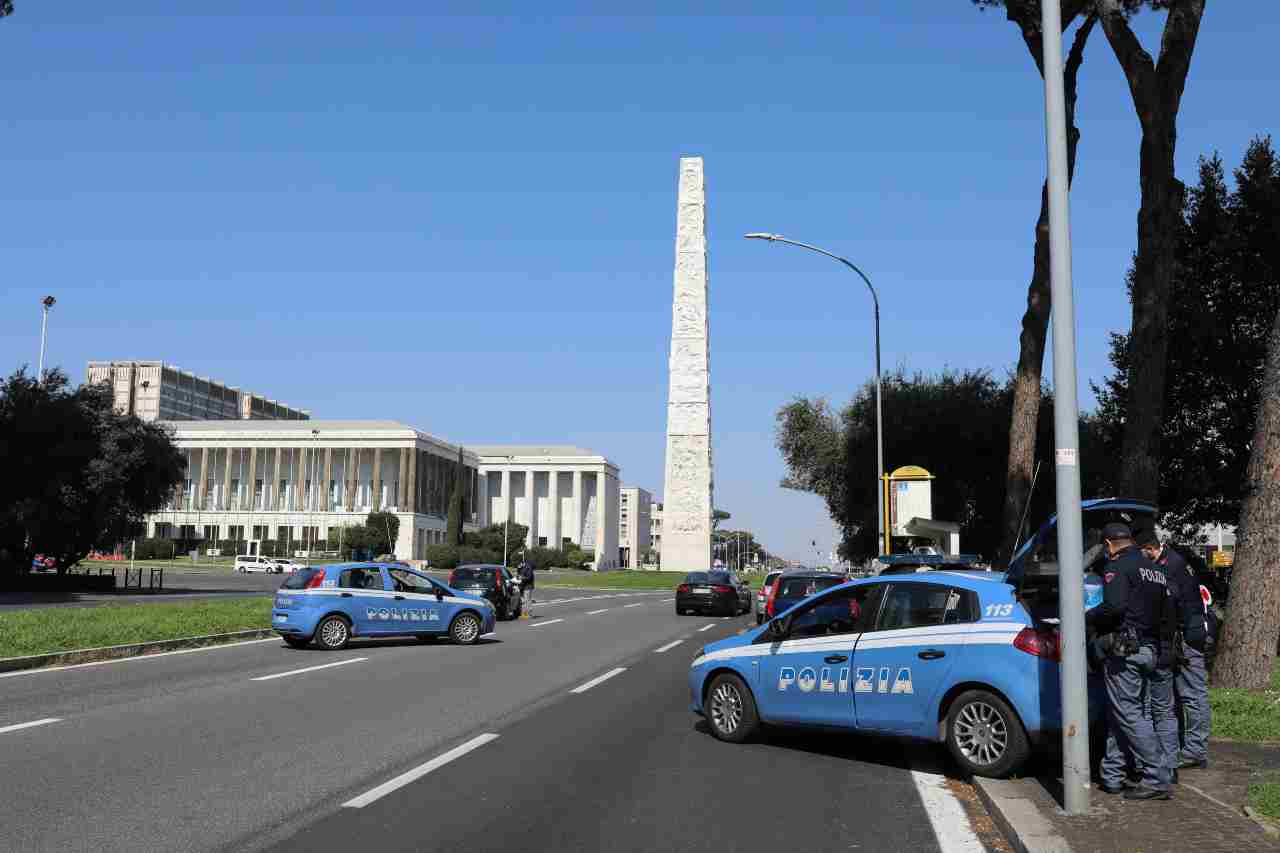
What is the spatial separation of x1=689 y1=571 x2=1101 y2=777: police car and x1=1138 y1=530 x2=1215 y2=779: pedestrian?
29.6 inches

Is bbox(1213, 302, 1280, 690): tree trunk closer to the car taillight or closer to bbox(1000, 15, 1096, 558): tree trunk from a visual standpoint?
the car taillight

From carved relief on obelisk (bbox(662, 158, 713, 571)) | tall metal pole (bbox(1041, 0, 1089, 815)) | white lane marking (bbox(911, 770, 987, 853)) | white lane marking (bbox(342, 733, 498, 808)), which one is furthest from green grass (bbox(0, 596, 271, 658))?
carved relief on obelisk (bbox(662, 158, 713, 571))

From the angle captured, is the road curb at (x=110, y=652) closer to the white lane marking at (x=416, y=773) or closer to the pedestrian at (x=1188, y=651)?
the white lane marking at (x=416, y=773)

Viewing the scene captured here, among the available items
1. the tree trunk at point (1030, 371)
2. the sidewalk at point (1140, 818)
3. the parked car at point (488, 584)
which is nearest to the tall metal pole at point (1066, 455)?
the sidewalk at point (1140, 818)

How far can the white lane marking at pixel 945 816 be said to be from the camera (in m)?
6.46

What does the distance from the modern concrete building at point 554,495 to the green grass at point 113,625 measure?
430ft

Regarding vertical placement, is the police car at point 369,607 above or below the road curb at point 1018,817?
above

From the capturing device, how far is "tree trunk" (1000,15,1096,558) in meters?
21.4

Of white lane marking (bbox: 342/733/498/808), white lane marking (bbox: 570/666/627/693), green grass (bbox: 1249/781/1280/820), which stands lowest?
white lane marking (bbox: 570/666/627/693)

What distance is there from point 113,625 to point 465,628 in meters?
6.28

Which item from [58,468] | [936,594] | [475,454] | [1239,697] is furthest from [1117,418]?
[475,454]

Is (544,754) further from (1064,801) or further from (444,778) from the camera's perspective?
(1064,801)

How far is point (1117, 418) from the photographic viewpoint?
107 ft

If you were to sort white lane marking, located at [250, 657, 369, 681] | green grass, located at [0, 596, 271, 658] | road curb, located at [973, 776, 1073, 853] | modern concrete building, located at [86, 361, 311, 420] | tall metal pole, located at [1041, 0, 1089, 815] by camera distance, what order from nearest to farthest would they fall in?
road curb, located at [973, 776, 1073, 853]
tall metal pole, located at [1041, 0, 1089, 815]
white lane marking, located at [250, 657, 369, 681]
green grass, located at [0, 596, 271, 658]
modern concrete building, located at [86, 361, 311, 420]
